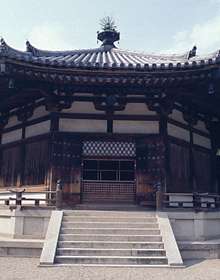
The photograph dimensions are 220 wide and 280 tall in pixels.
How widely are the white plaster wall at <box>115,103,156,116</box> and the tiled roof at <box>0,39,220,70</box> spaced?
158 cm

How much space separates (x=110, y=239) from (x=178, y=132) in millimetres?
5586

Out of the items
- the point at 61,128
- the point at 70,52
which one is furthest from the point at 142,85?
the point at 70,52

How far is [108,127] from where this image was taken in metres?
12.9

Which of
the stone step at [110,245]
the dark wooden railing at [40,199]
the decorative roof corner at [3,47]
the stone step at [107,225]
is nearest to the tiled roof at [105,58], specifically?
the decorative roof corner at [3,47]

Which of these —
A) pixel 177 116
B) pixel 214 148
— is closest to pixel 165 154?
pixel 177 116

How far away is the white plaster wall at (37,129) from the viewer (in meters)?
12.9

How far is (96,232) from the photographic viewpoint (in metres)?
9.96

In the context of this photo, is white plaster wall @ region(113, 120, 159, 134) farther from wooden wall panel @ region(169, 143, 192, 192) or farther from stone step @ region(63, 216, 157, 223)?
stone step @ region(63, 216, 157, 223)

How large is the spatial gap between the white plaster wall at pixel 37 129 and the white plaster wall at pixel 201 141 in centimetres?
607

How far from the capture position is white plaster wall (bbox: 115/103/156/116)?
13031mm

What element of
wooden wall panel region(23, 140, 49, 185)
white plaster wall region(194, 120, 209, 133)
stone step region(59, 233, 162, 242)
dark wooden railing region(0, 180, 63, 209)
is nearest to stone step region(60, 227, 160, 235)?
stone step region(59, 233, 162, 242)

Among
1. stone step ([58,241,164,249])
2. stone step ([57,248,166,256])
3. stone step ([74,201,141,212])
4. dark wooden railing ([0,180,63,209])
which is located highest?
dark wooden railing ([0,180,63,209])

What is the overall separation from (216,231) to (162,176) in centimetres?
260

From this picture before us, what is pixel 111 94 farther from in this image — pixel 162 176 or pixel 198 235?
pixel 198 235
